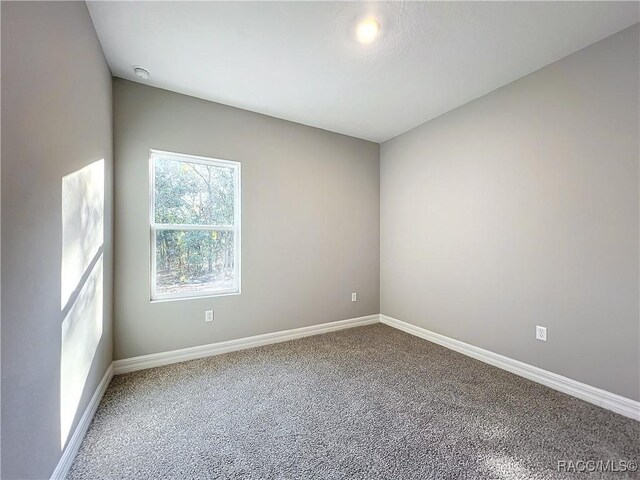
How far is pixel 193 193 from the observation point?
2.93 meters

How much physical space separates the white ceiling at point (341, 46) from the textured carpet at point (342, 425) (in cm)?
267

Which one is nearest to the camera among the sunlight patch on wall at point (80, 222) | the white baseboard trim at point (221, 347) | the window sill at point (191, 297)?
the sunlight patch on wall at point (80, 222)

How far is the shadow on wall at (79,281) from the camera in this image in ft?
4.82

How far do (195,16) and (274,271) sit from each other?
94.0 inches

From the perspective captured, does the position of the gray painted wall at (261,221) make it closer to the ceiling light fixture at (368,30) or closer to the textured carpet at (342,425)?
the textured carpet at (342,425)

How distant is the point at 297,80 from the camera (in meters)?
2.56

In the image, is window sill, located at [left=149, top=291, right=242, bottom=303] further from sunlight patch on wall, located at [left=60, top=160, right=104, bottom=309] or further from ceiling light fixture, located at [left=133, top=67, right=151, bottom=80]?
ceiling light fixture, located at [left=133, top=67, right=151, bottom=80]

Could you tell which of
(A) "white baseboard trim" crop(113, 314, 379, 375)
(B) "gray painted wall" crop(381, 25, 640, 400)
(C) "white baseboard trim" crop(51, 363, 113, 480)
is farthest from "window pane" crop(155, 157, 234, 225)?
(B) "gray painted wall" crop(381, 25, 640, 400)

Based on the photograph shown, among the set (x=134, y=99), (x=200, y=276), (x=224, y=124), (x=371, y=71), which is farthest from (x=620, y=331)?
(x=134, y=99)

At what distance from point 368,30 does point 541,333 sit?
2.78 meters

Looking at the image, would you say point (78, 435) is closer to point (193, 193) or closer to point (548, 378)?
point (193, 193)

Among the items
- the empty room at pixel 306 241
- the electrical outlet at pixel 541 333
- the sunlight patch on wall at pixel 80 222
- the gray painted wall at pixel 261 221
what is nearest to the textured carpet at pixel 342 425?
the empty room at pixel 306 241

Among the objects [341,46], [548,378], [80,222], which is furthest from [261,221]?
[548,378]

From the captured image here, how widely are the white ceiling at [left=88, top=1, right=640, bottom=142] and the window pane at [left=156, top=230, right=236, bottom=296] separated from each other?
1451 mm
